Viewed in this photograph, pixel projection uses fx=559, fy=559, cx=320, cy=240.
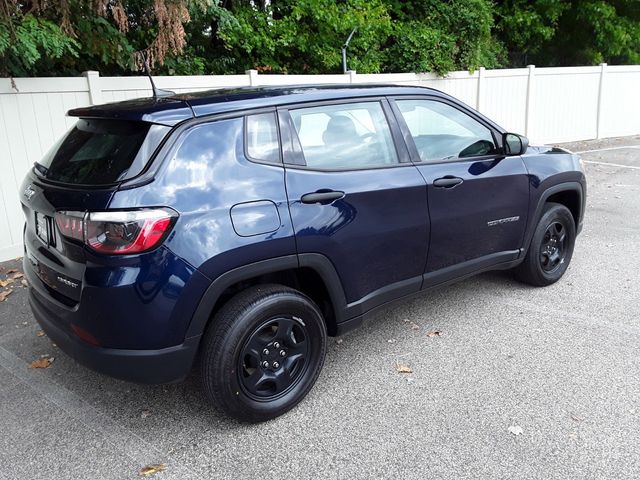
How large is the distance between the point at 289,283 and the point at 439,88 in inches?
335

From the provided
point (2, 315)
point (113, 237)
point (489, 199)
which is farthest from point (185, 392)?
point (489, 199)

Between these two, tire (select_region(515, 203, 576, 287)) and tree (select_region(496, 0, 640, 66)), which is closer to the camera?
tire (select_region(515, 203, 576, 287))

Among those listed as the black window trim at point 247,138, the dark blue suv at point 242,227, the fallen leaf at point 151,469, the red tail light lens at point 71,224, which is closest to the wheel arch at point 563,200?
the dark blue suv at point 242,227

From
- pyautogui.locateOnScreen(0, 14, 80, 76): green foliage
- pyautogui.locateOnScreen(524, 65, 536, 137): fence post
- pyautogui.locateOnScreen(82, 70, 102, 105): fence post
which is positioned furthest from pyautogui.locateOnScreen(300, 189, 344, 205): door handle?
pyautogui.locateOnScreen(524, 65, 536, 137): fence post

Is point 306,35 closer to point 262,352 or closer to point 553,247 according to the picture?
point 553,247

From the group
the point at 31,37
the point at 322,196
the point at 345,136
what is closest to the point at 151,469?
the point at 322,196

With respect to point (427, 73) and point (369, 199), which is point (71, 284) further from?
point (427, 73)

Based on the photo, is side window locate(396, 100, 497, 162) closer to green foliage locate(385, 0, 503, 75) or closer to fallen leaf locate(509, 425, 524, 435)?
fallen leaf locate(509, 425, 524, 435)

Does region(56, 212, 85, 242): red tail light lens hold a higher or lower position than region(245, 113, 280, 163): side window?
lower

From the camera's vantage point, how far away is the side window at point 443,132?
383 centimetres

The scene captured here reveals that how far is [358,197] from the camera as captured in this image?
3316mm

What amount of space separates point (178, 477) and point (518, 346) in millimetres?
2435

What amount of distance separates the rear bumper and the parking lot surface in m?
0.44

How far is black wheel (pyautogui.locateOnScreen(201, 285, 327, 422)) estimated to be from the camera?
2873 mm
